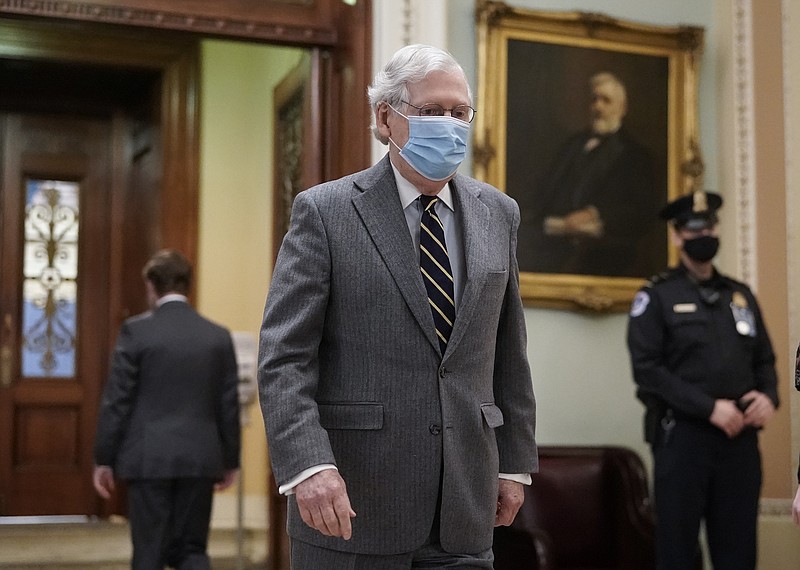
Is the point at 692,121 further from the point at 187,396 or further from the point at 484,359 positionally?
the point at 484,359

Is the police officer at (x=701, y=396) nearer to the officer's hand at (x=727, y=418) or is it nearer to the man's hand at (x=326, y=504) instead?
the officer's hand at (x=727, y=418)

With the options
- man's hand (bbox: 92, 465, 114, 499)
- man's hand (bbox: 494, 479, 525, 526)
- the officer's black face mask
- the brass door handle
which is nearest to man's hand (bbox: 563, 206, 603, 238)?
the officer's black face mask

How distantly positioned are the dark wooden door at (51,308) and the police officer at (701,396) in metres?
5.27

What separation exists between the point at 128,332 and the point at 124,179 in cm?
419

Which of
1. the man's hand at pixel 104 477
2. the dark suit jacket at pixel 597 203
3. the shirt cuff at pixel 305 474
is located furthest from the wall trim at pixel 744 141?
the shirt cuff at pixel 305 474

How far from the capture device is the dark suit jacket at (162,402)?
555 cm

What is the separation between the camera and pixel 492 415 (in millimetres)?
2633

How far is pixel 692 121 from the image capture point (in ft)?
21.0

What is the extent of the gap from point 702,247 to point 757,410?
0.75 metres

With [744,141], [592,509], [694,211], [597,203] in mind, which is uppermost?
[744,141]

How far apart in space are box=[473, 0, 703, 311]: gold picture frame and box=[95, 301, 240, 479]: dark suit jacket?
162 cm

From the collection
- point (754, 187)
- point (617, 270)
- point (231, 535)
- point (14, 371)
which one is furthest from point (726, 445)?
point (14, 371)

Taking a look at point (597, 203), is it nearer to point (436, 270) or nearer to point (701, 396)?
point (701, 396)

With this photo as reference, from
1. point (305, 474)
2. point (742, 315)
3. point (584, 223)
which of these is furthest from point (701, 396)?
point (305, 474)
